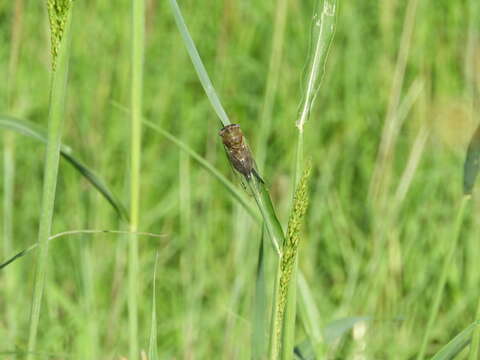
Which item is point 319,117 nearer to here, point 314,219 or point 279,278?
point 314,219

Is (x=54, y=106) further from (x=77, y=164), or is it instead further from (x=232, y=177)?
(x=232, y=177)

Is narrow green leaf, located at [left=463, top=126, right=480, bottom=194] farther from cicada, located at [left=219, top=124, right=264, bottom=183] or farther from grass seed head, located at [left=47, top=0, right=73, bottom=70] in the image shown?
grass seed head, located at [left=47, top=0, right=73, bottom=70]

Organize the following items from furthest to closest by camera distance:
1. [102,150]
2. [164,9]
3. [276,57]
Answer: [164,9]
[102,150]
[276,57]

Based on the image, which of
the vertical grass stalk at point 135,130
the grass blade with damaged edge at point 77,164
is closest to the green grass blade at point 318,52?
the vertical grass stalk at point 135,130

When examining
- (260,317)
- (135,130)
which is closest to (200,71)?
(135,130)

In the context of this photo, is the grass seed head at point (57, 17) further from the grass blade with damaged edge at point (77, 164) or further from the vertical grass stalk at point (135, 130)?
the grass blade with damaged edge at point (77, 164)

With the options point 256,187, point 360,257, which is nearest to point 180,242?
point 360,257

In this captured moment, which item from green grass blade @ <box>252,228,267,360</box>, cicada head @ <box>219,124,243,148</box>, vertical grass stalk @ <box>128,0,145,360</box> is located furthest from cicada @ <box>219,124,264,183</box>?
green grass blade @ <box>252,228,267,360</box>
